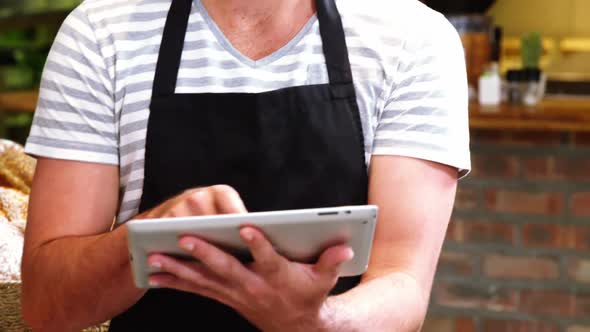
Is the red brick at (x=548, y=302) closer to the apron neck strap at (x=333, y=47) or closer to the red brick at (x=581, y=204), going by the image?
the red brick at (x=581, y=204)

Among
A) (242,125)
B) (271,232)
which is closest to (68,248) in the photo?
(242,125)

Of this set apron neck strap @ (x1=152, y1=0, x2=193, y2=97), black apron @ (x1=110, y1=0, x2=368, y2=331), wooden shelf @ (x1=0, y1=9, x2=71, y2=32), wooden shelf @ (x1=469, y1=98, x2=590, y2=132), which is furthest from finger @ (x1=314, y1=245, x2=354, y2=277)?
wooden shelf @ (x1=0, y1=9, x2=71, y2=32)

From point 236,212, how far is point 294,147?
1.19 ft

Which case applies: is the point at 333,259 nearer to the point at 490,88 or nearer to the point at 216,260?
the point at 216,260

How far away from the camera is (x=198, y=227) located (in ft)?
3.14

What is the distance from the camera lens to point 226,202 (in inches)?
40.1

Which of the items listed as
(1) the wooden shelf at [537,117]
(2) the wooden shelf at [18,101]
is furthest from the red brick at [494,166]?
(2) the wooden shelf at [18,101]

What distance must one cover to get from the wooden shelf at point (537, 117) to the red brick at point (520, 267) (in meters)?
0.52

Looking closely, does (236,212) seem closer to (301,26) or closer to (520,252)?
(301,26)

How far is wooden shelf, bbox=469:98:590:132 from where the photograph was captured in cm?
333

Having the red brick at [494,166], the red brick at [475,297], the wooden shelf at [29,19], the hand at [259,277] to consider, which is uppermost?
the hand at [259,277]

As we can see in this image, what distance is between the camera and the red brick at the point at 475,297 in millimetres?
3643

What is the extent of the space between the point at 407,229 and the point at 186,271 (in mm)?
396

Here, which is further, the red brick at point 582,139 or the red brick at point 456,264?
the red brick at point 456,264
